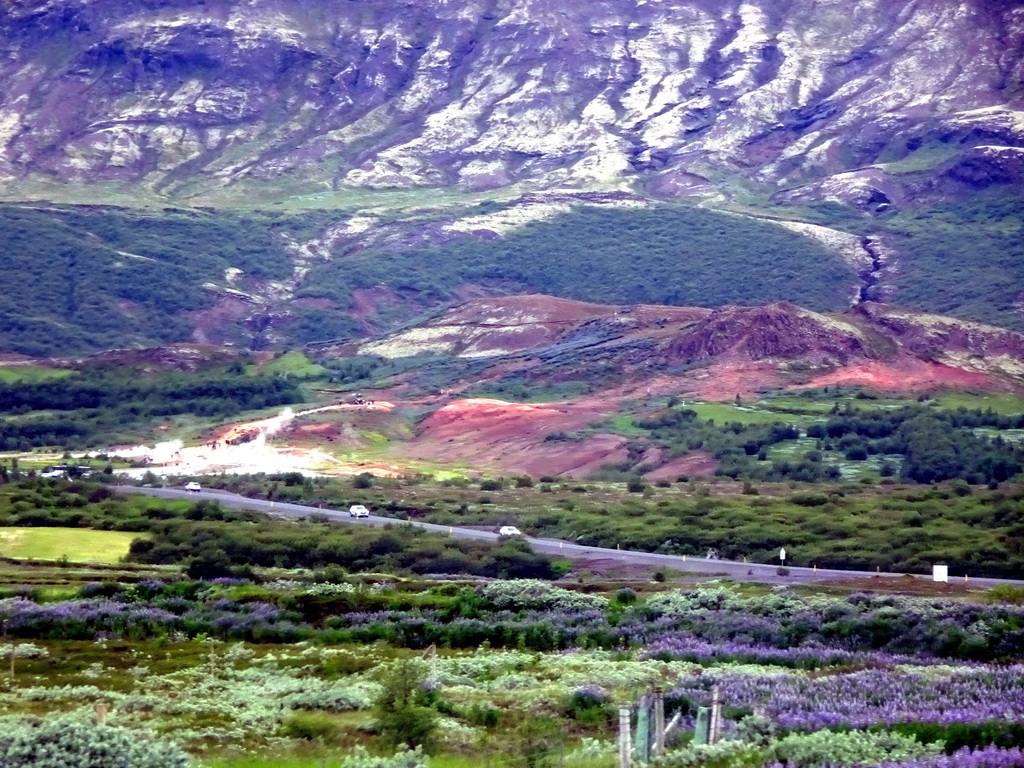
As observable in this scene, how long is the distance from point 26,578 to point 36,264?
146084mm

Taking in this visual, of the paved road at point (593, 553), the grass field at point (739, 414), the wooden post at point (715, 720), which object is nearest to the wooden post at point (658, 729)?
the wooden post at point (715, 720)

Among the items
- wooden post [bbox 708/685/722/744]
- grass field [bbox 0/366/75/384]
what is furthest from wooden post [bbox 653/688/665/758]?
grass field [bbox 0/366/75/384]

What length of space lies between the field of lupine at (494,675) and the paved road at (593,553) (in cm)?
813

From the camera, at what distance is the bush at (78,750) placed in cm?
1802

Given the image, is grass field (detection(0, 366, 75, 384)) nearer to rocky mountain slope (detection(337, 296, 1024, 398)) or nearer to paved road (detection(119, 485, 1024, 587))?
Result: rocky mountain slope (detection(337, 296, 1024, 398))

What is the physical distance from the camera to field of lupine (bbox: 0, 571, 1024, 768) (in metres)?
19.1

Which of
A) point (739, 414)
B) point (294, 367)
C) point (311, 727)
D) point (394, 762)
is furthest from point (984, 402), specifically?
point (394, 762)

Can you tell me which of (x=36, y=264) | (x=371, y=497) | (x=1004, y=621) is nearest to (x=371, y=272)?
(x=36, y=264)

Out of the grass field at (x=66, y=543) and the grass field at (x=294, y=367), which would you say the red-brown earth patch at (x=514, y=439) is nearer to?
the grass field at (x=294, y=367)

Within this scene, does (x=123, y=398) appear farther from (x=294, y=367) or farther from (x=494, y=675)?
(x=494, y=675)

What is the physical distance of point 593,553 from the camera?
57906mm

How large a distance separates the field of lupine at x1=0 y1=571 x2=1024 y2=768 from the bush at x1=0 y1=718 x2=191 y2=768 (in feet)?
0.11

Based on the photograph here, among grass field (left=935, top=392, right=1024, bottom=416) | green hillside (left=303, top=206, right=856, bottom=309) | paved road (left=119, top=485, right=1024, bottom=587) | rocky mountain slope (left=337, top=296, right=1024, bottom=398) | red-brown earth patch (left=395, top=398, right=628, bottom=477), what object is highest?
green hillside (left=303, top=206, right=856, bottom=309)

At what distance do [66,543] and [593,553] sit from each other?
19508 millimetres
